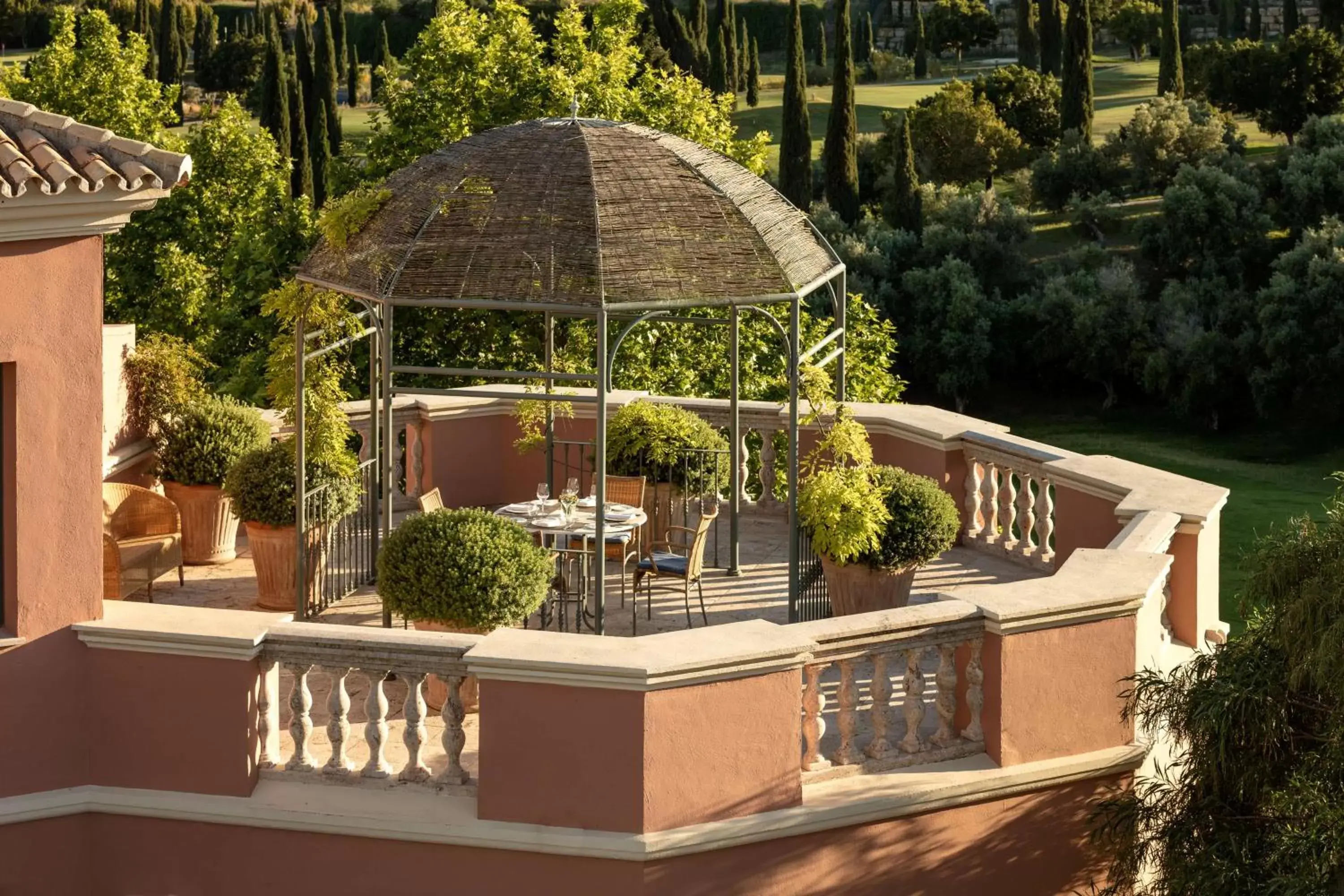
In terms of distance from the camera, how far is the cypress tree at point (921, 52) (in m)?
75.0

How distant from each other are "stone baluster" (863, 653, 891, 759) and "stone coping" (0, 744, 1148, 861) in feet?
0.49

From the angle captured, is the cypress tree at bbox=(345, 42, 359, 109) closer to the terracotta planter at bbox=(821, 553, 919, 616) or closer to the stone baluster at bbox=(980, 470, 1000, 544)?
the stone baluster at bbox=(980, 470, 1000, 544)

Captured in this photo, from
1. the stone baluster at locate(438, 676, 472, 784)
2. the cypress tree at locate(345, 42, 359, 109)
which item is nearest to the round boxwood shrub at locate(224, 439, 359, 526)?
the stone baluster at locate(438, 676, 472, 784)

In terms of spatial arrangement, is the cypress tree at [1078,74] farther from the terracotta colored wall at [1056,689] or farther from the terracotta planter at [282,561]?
the terracotta colored wall at [1056,689]

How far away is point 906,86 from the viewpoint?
7394cm

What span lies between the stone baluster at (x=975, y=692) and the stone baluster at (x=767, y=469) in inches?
220

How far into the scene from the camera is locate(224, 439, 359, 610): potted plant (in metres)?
13.6

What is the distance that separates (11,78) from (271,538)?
31.4m

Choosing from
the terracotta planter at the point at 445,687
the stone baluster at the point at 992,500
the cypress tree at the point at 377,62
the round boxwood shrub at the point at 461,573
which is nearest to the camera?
the round boxwood shrub at the point at 461,573

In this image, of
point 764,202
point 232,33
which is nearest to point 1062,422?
point 764,202

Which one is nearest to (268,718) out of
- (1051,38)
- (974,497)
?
(974,497)

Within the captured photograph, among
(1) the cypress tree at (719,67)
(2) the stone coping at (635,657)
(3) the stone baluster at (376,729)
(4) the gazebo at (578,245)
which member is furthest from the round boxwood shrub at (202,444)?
(1) the cypress tree at (719,67)

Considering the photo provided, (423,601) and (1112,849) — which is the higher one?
(423,601)

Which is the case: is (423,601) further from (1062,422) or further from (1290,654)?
(1062,422)
